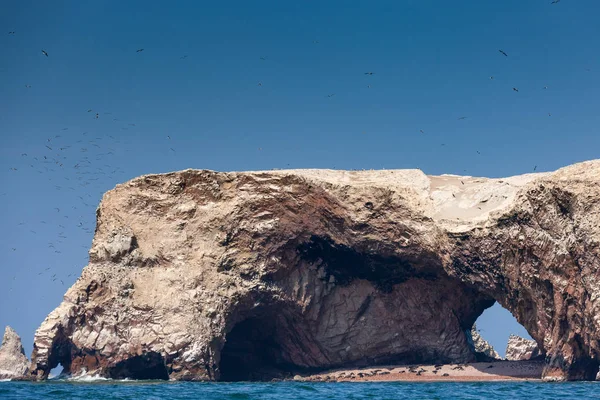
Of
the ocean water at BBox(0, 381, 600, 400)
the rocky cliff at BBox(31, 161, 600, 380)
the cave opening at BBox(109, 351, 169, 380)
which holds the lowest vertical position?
the ocean water at BBox(0, 381, 600, 400)

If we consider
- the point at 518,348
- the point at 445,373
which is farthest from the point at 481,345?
the point at 445,373

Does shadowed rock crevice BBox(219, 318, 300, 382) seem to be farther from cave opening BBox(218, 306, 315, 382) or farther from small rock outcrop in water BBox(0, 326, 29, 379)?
small rock outcrop in water BBox(0, 326, 29, 379)

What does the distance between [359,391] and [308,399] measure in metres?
5.98

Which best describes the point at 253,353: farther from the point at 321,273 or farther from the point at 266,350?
the point at 321,273

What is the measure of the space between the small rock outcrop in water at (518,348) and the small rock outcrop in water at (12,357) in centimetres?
3957

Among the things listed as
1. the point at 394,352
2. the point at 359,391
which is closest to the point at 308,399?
the point at 359,391

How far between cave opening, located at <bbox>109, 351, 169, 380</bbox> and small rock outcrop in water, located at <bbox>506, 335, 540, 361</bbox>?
109 feet

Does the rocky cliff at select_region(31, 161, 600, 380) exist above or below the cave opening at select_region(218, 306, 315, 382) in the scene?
above

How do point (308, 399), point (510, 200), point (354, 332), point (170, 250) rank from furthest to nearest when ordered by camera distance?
point (354, 332)
point (170, 250)
point (510, 200)
point (308, 399)

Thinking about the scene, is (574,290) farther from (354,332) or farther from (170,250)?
(170,250)

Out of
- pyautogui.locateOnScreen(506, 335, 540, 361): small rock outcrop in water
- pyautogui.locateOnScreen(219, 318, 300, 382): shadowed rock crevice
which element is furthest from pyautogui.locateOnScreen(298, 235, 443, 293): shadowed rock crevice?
pyautogui.locateOnScreen(506, 335, 540, 361): small rock outcrop in water

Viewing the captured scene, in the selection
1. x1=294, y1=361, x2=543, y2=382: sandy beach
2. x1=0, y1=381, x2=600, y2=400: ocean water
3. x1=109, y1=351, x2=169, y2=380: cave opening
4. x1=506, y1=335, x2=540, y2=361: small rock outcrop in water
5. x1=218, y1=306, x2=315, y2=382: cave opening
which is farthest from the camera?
x1=506, y1=335, x2=540, y2=361: small rock outcrop in water

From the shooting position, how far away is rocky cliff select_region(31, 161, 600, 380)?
46.8m

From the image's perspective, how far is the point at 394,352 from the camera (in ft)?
188
